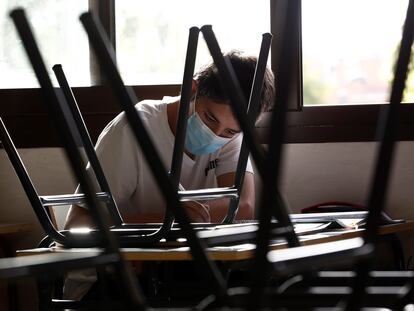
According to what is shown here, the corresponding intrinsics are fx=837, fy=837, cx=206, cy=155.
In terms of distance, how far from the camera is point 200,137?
8.19 ft

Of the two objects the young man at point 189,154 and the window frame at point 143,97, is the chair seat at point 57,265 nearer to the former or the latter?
the young man at point 189,154

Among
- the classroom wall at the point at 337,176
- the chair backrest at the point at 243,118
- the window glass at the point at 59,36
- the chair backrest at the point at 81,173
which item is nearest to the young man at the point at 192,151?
the classroom wall at the point at 337,176

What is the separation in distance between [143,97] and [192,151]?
1000mm

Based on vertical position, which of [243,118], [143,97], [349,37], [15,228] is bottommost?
[243,118]

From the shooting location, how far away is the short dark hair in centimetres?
231

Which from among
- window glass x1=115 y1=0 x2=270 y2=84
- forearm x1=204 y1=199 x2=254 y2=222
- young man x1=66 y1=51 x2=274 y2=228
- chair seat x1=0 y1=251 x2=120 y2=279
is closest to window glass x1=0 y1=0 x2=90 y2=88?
window glass x1=115 y1=0 x2=270 y2=84

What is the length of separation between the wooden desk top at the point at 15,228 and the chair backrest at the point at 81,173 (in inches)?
104

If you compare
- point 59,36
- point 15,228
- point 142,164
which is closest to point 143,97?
point 59,36

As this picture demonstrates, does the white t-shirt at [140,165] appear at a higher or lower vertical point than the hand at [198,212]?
higher

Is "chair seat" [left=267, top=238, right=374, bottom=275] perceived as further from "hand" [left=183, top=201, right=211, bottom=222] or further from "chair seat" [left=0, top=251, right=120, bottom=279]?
"hand" [left=183, top=201, right=211, bottom=222]

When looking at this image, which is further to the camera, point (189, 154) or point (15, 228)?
point (15, 228)

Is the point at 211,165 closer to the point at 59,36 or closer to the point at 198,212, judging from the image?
the point at 198,212

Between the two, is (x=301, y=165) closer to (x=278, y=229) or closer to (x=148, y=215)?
(x=148, y=215)

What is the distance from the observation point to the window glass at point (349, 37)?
3447 mm
